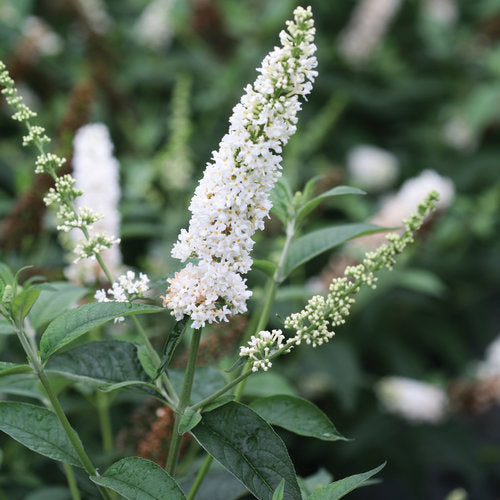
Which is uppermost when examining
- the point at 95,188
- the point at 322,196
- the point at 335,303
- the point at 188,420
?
the point at 95,188

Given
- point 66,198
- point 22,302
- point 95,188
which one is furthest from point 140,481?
point 95,188

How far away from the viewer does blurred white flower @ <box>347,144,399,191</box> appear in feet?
13.4

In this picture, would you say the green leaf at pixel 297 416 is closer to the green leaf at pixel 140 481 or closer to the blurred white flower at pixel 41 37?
the green leaf at pixel 140 481

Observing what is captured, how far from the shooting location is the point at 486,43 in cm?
481

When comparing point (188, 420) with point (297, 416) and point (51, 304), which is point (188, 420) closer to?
point (297, 416)

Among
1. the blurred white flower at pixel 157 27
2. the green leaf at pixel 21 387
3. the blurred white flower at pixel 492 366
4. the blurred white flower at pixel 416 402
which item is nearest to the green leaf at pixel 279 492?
the green leaf at pixel 21 387

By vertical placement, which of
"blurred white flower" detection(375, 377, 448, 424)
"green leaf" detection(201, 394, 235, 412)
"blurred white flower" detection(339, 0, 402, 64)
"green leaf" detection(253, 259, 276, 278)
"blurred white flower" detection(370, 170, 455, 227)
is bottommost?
"green leaf" detection(201, 394, 235, 412)

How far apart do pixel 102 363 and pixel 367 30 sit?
381cm

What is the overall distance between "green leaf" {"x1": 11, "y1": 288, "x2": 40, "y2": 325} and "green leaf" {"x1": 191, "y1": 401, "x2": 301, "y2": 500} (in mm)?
344

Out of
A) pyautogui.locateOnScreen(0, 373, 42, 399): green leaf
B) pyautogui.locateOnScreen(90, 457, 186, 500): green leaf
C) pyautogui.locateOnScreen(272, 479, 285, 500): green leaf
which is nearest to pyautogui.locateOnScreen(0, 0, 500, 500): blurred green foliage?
pyautogui.locateOnScreen(0, 373, 42, 399): green leaf

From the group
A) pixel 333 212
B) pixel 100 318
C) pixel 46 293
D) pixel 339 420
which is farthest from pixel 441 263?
pixel 100 318

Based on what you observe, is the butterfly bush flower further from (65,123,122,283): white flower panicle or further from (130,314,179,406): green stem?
(65,123,122,283): white flower panicle

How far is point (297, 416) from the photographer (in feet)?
3.99

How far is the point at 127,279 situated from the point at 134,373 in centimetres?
17
